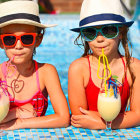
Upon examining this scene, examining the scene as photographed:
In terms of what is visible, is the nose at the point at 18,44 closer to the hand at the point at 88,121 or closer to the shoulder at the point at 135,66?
the hand at the point at 88,121

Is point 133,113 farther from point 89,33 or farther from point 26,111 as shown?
point 26,111

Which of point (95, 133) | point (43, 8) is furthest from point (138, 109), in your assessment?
point (43, 8)

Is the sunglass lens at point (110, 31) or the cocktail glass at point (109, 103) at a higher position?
the sunglass lens at point (110, 31)

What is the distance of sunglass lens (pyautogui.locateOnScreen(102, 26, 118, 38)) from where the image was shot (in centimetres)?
279

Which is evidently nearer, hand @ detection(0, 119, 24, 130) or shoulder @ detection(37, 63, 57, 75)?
hand @ detection(0, 119, 24, 130)

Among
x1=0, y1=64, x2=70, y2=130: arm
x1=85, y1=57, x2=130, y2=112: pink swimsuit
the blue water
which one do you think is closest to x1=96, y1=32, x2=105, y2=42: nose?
x1=85, y1=57, x2=130, y2=112: pink swimsuit

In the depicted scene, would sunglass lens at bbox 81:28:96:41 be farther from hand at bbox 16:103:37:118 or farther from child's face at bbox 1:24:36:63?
hand at bbox 16:103:37:118

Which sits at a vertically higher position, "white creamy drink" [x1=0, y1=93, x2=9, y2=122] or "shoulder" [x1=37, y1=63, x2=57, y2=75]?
"shoulder" [x1=37, y1=63, x2=57, y2=75]

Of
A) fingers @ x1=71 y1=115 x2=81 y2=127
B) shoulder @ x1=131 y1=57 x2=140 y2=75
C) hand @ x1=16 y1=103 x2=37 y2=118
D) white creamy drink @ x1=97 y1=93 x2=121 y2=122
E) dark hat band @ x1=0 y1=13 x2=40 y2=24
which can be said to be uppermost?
dark hat band @ x1=0 y1=13 x2=40 y2=24

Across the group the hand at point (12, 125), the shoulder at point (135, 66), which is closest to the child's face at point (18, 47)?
the hand at point (12, 125)

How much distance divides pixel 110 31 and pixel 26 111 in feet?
3.63

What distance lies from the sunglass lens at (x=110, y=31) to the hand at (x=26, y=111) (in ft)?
3.32

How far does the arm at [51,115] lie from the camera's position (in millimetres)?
2736

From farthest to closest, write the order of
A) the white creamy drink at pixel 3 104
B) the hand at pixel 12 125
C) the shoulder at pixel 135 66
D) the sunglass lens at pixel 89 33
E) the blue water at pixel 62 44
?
the blue water at pixel 62 44 < the shoulder at pixel 135 66 < the sunglass lens at pixel 89 33 < the hand at pixel 12 125 < the white creamy drink at pixel 3 104
